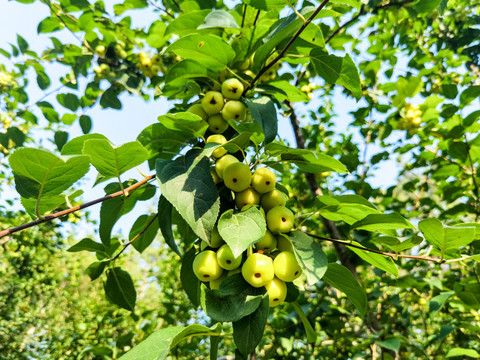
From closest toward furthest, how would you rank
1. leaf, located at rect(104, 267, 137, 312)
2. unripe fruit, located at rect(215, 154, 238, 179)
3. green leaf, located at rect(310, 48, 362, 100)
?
unripe fruit, located at rect(215, 154, 238, 179) < green leaf, located at rect(310, 48, 362, 100) < leaf, located at rect(104, 267, 137, 312)

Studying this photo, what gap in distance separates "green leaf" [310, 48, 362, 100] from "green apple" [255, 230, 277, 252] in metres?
0.61

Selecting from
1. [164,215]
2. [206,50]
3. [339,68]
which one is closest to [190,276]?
[164,215]

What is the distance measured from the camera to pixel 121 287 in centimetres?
135

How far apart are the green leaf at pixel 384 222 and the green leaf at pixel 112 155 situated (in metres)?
0.68

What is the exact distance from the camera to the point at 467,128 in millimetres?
2123

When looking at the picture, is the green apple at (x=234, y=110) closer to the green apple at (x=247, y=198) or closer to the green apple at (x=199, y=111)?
the green apple at (x=199, y=111)

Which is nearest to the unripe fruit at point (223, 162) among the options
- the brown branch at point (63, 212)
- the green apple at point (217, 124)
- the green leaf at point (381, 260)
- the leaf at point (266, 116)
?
the leaf at point (266, 116)

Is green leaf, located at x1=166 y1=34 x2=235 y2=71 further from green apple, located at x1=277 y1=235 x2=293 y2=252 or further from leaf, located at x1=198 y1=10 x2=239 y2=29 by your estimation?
green apple, located at x1=277 y1=235 x2=293 y2=252

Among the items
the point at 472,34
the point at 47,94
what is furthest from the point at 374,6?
the point at 47,94

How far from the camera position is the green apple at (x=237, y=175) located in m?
0.95

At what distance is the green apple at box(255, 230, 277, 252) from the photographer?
0.94 m

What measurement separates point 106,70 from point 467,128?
7.71 ft

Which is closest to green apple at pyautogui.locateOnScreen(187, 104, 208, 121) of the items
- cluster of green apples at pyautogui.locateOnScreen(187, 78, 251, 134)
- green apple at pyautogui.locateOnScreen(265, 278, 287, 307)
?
cluster of green apples at pyautogui.locateOnScreen(187, 78, 251, 134)

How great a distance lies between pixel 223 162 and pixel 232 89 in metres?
0.32
